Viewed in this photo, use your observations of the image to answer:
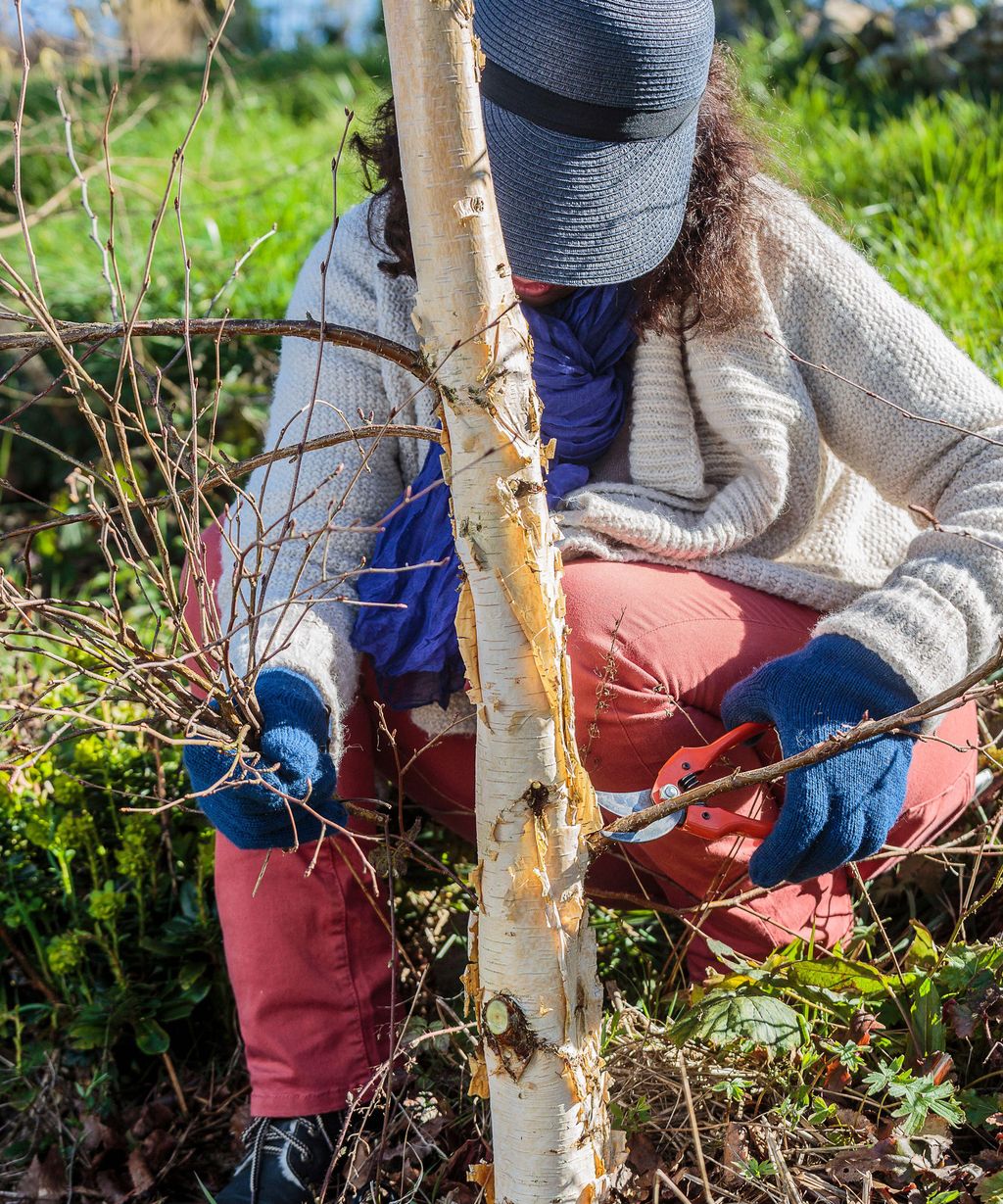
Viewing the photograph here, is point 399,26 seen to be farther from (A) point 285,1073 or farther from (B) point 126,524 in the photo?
(A) point 285,1073

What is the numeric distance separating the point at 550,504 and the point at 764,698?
47 centimetres

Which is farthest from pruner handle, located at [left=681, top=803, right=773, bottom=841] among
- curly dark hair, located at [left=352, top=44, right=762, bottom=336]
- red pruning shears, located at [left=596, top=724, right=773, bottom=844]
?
curly dark hair, located at [left=352, top=44, right=762, bottom=336]

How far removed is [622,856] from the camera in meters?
1.85

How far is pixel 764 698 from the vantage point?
1.48m

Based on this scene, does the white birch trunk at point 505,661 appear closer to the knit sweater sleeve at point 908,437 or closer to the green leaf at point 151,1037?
the knit sweater sleeve at point 908,437

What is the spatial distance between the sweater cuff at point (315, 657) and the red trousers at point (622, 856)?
0.36 ft

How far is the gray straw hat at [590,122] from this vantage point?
137cm

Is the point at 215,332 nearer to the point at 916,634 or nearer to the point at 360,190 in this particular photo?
the point at 916,634

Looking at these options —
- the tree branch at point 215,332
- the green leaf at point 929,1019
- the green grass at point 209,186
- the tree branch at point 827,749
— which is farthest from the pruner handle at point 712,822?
the green grass at point 209,186

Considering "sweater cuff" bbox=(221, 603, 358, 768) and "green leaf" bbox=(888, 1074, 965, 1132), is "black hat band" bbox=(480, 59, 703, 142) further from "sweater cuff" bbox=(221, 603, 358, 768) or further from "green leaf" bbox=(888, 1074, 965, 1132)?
"green leaf" bbox=(888, 1074, 965, 1132)

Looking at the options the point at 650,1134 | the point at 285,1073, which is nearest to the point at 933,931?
the point at 650,1134

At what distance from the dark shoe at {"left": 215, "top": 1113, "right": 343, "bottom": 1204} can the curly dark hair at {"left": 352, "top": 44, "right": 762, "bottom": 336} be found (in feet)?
4.30

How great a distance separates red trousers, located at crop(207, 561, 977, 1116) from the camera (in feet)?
5.31

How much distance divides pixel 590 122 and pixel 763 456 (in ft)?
1.85
